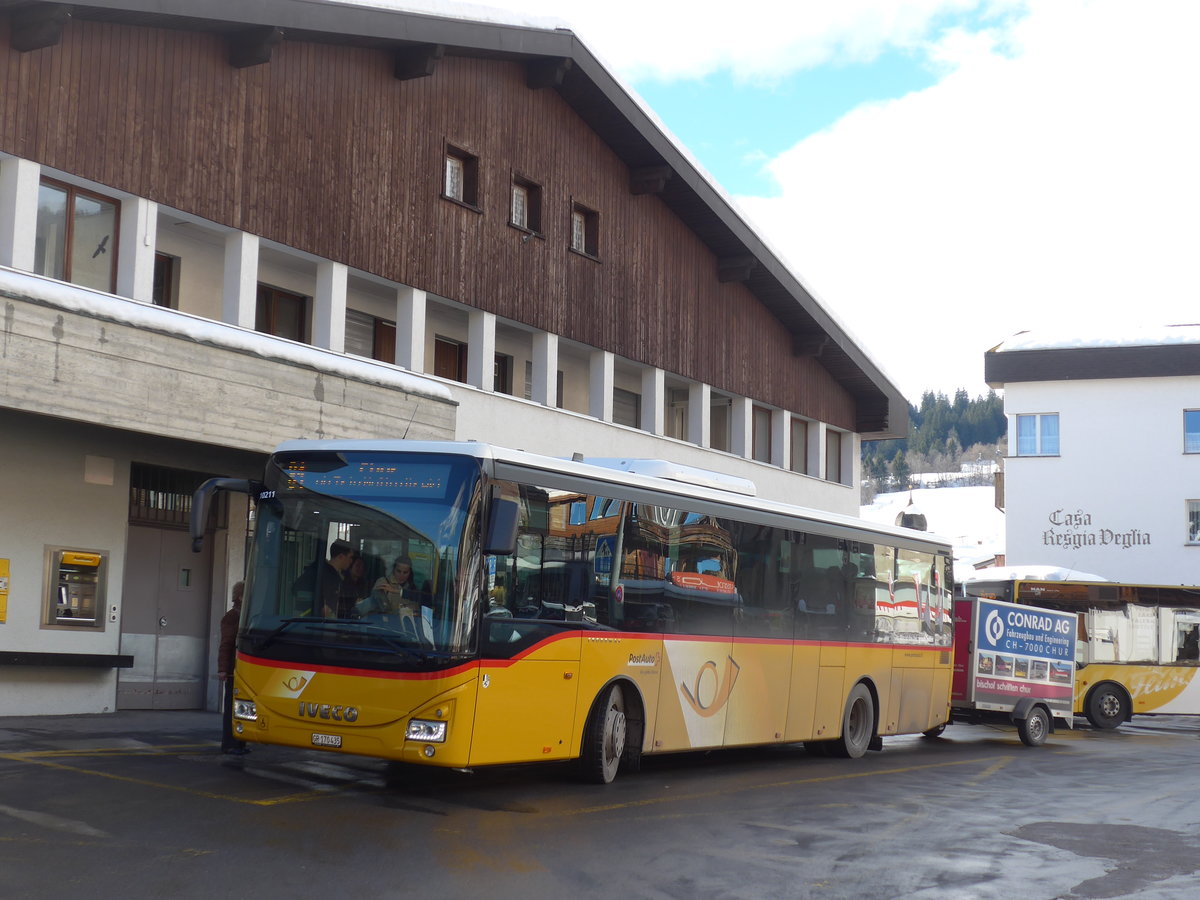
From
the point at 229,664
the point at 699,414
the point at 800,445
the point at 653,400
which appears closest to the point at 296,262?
the point at 229,664

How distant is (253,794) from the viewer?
11008 millimetres

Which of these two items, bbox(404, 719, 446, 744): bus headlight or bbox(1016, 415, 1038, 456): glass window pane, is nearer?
bbox(404, 719, 446, 744): bus headlight

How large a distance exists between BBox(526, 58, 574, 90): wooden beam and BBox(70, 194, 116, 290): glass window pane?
376 inches

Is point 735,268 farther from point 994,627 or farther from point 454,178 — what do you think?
point 994,627

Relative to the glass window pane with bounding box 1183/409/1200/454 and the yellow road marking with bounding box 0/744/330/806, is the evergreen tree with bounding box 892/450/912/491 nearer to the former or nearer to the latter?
the glass window pane with bounding box 1183/409/1200/454

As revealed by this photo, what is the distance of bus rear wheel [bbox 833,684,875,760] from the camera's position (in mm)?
17391

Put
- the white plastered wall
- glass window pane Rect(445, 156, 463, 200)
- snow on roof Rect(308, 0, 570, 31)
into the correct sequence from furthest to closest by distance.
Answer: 1. the white plastered wall
2. glass window pane Rect(445, 156, 463, 200)
3. snow on roof Rect(308, 0, 570, 31)

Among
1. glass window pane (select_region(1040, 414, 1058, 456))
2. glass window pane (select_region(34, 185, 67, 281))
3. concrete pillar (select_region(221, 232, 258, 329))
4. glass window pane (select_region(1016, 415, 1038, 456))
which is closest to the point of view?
glass window pane (select_region(34, 185, 67, 281))

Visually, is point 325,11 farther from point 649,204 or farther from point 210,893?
point 210,893

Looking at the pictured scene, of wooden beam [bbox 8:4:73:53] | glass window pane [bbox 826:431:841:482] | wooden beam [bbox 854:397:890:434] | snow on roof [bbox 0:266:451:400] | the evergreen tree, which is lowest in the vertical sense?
snow on roof [bbox 0:266:451:400]

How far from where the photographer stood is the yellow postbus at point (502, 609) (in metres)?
11.0

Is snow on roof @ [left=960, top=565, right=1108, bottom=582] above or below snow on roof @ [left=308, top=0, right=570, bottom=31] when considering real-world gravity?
below

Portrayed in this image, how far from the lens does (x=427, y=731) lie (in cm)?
1080

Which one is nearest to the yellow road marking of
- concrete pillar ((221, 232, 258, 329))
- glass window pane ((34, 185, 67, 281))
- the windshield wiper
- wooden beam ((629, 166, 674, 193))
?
the windshield wiper
